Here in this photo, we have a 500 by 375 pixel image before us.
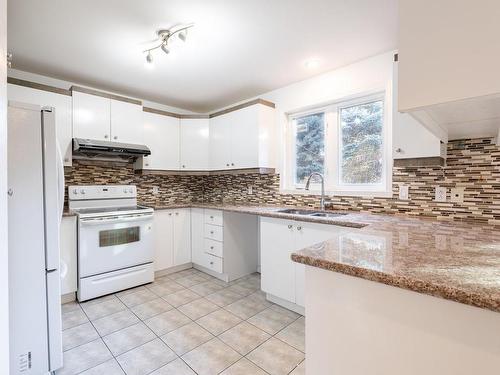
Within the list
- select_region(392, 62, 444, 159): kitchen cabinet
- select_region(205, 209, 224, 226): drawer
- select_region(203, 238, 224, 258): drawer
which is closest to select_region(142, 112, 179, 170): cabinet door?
select_region(205, 209, 224, 226): drawer

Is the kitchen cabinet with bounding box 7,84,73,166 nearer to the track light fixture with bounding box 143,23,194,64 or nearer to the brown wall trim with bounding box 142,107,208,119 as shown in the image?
the brown wall trim with bounding box 142,107,208,119

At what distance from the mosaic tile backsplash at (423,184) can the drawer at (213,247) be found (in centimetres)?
74

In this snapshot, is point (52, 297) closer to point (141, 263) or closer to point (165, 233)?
point (141, 263)

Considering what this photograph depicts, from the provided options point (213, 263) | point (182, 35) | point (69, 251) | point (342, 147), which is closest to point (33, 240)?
point (69, 251)

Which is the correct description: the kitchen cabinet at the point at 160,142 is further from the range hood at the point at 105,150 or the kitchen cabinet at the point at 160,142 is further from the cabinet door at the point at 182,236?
the cabinet door at the point at 182,236

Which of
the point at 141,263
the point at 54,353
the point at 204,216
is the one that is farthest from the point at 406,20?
the point at 141,263

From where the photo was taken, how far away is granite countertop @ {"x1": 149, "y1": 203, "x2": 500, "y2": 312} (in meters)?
0.67

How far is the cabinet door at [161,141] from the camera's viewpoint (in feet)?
10.9

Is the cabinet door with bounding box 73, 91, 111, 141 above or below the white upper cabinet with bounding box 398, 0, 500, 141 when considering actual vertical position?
above

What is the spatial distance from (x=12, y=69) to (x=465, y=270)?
380 cm

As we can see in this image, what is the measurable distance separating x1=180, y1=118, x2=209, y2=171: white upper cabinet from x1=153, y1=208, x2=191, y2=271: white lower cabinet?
2.24 feet

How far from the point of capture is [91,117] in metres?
2.81

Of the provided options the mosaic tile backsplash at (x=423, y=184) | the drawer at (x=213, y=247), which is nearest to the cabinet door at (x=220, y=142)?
the mosaic tile backsplash at (x=423, y=184)

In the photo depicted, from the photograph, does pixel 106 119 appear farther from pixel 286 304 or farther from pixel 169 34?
pixel 286 304
